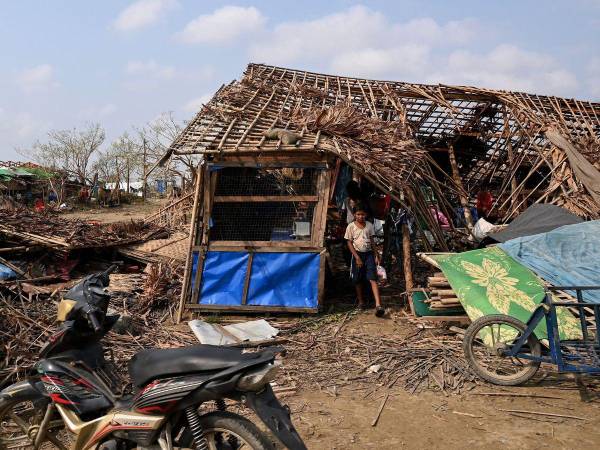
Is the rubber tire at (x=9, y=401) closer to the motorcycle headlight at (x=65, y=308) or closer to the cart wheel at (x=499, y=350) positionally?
the motorcycle headlight at (x=65, y=308)

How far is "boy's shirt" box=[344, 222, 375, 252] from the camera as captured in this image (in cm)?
709

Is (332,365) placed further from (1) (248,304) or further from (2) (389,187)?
(2) (389,187)

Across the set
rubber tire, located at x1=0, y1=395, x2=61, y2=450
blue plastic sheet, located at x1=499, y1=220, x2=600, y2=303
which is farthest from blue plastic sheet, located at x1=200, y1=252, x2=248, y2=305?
rubber tire, located at x1=0, y1=395, x2=61, y2=450

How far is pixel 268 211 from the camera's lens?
7.33 metres

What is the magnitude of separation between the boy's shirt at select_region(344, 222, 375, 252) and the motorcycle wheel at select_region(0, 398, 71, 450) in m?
4.75

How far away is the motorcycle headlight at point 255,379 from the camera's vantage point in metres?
2.27

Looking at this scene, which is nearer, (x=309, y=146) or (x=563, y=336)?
(x=563, y=336)

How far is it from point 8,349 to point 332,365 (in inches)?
128

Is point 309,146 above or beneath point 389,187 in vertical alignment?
above

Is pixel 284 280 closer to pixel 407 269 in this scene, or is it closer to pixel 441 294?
pixel 407 269

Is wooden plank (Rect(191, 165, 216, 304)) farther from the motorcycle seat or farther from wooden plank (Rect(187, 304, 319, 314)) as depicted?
the motorcycle seat

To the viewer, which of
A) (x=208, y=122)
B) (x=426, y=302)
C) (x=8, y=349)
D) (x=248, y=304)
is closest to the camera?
(x=8, y=349)

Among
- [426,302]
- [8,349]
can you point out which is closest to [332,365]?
[426,302]

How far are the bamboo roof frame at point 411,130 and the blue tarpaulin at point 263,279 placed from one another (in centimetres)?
154
